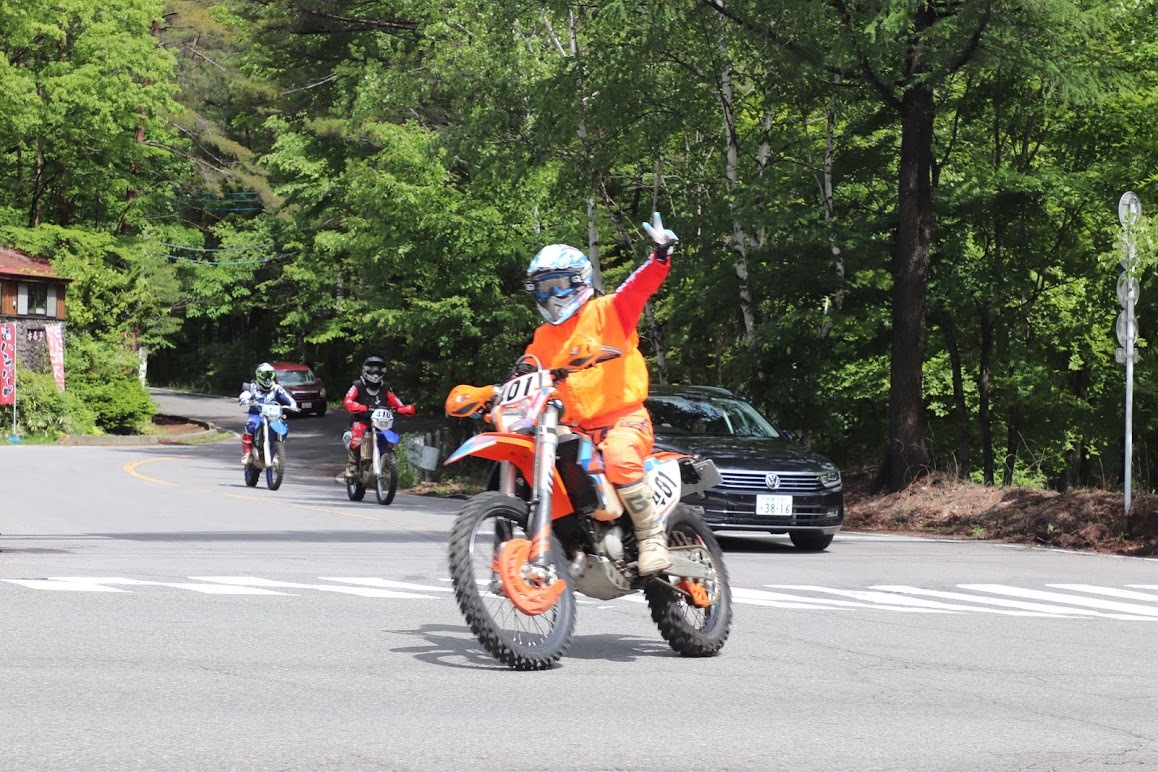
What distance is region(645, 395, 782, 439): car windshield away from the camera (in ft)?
57.4

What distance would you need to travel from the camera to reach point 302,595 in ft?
35.3

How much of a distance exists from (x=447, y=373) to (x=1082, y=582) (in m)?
22.8

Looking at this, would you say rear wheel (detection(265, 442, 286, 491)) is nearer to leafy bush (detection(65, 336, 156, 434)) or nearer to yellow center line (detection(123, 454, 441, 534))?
yellow center line (detection(123, 454, 441, 534))

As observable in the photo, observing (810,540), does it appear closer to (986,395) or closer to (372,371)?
(372,371)

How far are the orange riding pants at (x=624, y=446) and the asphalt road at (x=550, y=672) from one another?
0.92 meters

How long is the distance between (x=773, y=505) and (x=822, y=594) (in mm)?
4033

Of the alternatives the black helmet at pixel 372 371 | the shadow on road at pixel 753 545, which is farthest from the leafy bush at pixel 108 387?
the shadow on road at pixel 753 545

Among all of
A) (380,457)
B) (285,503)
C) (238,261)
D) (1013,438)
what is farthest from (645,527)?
(238,261)

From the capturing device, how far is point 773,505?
16.1 metres

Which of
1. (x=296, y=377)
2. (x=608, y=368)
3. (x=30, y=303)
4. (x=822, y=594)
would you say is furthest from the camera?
(x=296, y=377)

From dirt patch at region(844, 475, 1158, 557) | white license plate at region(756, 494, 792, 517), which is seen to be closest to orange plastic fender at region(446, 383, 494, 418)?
white license plate at region(756, 494, 792, 517)

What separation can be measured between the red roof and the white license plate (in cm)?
4674

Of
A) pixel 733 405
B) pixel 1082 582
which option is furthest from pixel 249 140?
pixel 1082 582

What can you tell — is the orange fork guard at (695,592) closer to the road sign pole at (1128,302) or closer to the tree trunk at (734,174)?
the road sign pole at (1128,302)
